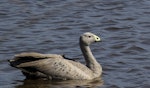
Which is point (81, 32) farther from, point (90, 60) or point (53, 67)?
point (53, 67)

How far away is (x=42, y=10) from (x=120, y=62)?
4.70 meters

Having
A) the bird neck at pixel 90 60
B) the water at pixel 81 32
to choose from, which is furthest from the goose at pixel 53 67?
the water at pixel 81 32

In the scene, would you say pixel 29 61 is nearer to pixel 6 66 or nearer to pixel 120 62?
pixel 6 66

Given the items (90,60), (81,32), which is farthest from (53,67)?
(81,32)

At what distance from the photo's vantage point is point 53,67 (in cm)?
1224

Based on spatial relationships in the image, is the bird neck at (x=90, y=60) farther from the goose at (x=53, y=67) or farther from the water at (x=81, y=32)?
the water at (x=81, y=32)

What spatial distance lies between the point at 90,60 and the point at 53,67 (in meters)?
0.84

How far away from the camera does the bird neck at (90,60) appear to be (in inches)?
498

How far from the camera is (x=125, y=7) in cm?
1777

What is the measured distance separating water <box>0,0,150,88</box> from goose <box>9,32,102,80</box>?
0.14 metres

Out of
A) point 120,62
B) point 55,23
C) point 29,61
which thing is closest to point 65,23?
point 55,23

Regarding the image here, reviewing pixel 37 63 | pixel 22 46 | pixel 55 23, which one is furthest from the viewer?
pixel 55 23

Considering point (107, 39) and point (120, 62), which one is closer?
point (120, 62)

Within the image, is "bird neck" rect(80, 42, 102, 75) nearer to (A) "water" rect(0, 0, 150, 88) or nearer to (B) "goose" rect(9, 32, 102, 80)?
(B) "goose" rect(9, 32, 102, 80)
